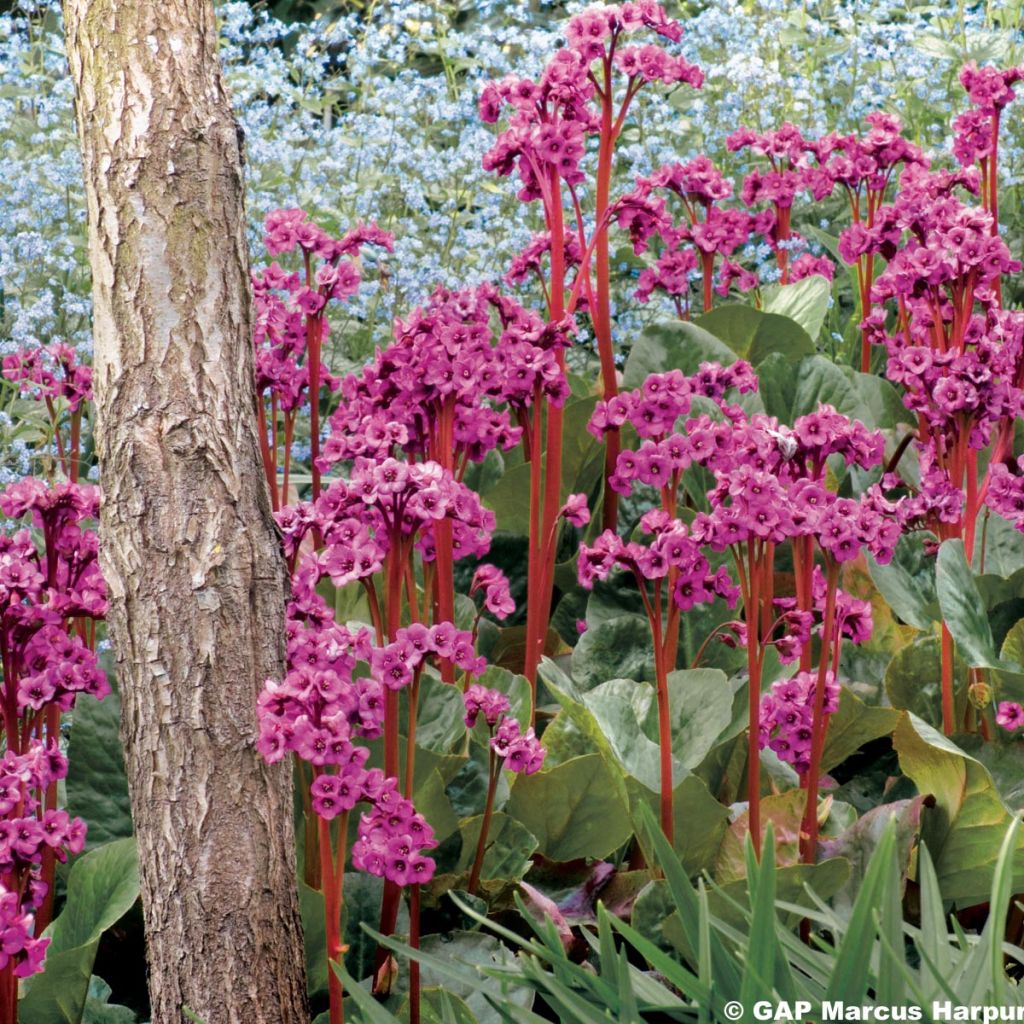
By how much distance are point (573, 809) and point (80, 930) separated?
0.67 m

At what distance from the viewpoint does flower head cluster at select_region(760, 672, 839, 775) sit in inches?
70.5

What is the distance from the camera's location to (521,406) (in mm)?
2086

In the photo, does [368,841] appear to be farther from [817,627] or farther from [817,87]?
[817,87]

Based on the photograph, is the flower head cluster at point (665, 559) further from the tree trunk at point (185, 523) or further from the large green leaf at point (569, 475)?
the large green leaf at point (569, 475)

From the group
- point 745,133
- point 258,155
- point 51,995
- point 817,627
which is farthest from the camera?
point 258,155

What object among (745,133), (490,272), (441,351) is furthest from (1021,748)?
(490,272)

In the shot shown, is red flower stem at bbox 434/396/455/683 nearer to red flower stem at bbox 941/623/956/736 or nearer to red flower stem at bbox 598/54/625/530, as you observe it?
red flower stem at bbox 598/54/625/530

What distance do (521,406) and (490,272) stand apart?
1938 mm

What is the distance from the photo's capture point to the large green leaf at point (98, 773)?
6.64 feet

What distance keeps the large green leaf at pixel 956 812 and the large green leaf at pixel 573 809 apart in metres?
0.42

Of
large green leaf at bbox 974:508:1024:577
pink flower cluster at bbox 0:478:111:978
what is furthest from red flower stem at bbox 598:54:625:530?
pink flower cluster at bbox 0:478:111:978

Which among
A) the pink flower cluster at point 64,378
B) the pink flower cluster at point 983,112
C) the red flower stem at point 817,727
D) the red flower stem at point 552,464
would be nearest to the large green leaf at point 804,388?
→ the pink flower cluster at point 983,112

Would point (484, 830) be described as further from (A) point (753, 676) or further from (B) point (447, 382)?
(B) point (447, 382)

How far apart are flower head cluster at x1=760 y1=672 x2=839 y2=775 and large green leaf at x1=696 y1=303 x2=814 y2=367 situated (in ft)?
3.88
